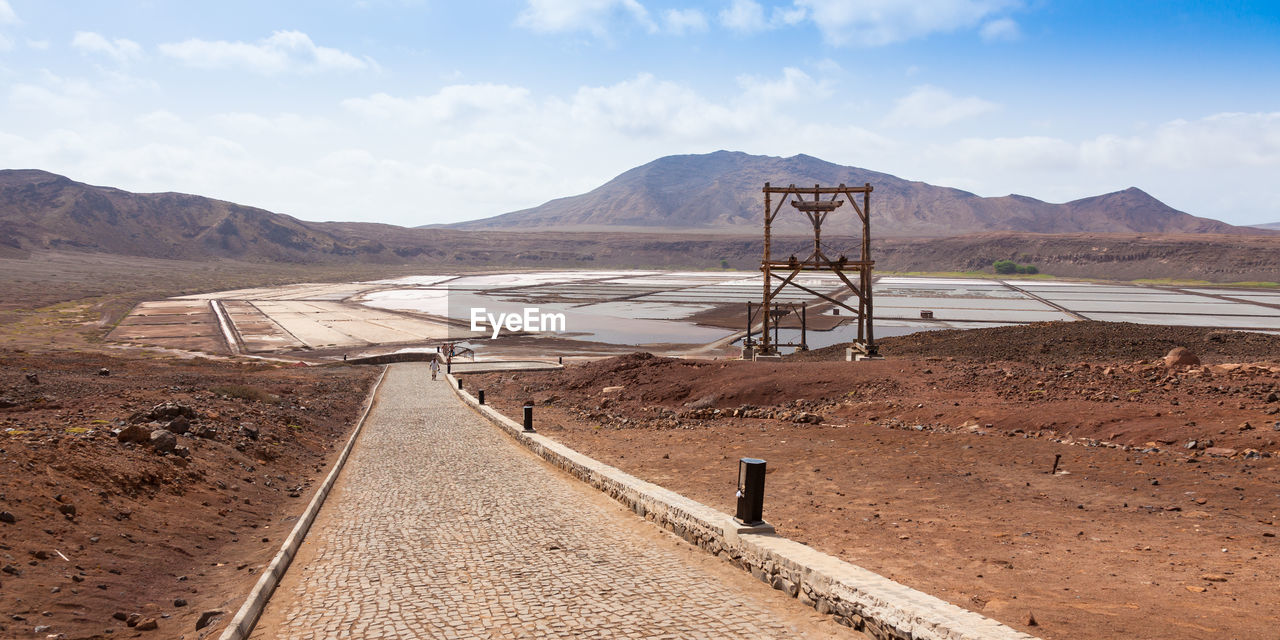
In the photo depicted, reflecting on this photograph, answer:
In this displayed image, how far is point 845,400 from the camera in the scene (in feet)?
54.9

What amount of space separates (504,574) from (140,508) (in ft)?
16.1

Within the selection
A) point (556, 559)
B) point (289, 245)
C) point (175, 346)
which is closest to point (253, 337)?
point (175, 346)

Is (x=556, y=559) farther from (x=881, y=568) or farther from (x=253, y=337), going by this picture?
(x=253, y=337)

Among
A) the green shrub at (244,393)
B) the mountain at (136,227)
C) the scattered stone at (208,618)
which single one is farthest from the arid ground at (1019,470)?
the mountain at (136,227)

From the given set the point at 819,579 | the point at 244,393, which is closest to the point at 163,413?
the point at 244,393

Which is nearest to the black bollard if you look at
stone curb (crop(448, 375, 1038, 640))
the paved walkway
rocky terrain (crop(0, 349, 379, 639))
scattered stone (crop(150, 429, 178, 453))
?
stone curb (crop(448, 375, 1038, 640))

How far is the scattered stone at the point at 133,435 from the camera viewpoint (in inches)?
438

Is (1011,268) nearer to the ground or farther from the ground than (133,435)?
farther from the ground

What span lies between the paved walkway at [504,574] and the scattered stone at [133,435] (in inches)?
110

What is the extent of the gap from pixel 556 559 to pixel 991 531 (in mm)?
4475

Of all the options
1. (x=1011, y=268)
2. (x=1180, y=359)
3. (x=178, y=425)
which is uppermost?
(x=1011, y=268)

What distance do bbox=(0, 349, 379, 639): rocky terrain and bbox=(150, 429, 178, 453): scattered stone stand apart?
0.06 feet

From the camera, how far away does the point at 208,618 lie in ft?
22.0

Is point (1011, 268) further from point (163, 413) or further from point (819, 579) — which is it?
point (819, 579)
